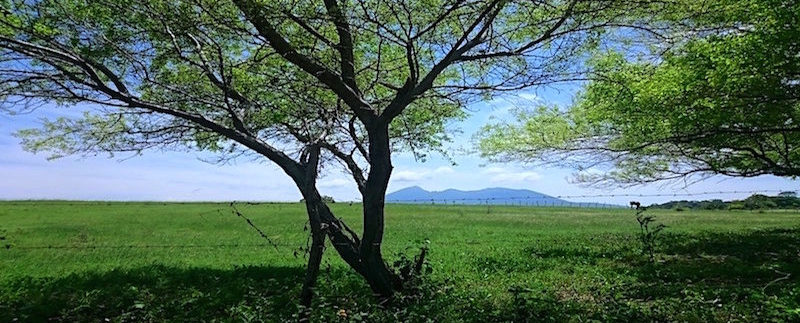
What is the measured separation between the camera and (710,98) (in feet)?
45.8

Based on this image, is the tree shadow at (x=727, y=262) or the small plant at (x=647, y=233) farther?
the small plant at (x=647, y=233)

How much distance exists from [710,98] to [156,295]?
13.9 meters

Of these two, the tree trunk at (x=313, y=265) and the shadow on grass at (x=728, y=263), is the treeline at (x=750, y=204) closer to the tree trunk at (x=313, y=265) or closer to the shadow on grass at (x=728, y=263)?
the shadow on grass at (x=728, y=263)

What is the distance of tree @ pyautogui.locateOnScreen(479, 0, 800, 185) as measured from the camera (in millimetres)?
12328

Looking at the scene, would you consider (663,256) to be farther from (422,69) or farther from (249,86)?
(249,86)

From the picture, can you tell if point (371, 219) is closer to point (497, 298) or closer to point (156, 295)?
point (497, 298)

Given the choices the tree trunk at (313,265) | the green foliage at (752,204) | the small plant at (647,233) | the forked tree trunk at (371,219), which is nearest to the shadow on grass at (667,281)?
the small plant at (647,233)

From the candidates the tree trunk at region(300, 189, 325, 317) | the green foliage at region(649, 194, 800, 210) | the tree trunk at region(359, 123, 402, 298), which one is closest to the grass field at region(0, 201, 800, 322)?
the tree trunk at region(300, 189, 325, 317)

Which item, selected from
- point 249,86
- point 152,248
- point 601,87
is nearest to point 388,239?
point 152,248

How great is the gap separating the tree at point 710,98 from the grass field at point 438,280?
3.39 m

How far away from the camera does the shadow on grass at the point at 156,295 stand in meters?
8.77

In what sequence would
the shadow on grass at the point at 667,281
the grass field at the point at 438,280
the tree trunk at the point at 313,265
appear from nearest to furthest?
1. the tree trunk at the point at 313,265
2. the shadow on grass at the point at 667,281
3. the grass field at the point at 438,280

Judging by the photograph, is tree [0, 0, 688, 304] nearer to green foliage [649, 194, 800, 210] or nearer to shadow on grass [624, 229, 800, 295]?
shadow on grass [624, 229, 800, 295]

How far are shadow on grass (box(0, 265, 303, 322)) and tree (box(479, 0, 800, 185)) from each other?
7.45 metres
